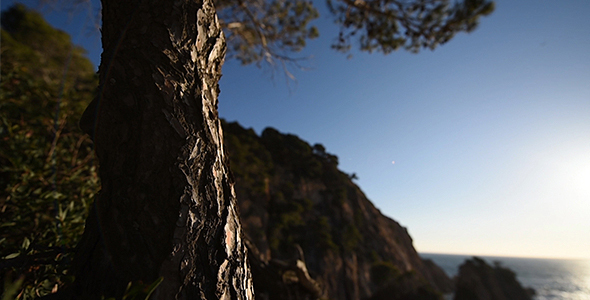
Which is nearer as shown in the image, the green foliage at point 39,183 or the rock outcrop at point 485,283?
the green foliage at point 39,183

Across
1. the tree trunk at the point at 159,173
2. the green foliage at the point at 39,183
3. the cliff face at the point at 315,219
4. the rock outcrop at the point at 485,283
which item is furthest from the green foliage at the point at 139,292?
the rock outcrop at the point at 485,283

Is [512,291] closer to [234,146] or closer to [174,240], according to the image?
[234,146]

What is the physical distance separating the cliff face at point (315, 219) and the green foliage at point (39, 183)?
8340mm

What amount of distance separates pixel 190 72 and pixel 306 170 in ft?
56.1

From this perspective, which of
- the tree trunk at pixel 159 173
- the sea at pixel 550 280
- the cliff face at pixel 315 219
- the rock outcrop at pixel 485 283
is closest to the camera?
the tree trunk at pixel 159 173

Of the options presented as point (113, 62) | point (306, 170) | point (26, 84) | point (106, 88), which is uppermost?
point (306, 170)

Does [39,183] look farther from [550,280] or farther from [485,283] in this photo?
[550,280]

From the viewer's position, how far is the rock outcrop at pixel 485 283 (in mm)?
19234

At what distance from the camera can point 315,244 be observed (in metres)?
13.2

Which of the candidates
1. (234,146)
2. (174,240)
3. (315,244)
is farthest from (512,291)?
(174,240)

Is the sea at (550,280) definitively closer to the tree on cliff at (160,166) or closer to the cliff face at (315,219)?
the cliff face at (315,219)

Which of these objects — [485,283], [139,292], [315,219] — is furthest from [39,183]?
[485,283]

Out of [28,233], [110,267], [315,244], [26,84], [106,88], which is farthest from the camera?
[315,244]

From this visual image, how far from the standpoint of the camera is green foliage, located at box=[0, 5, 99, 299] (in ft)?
3.83
